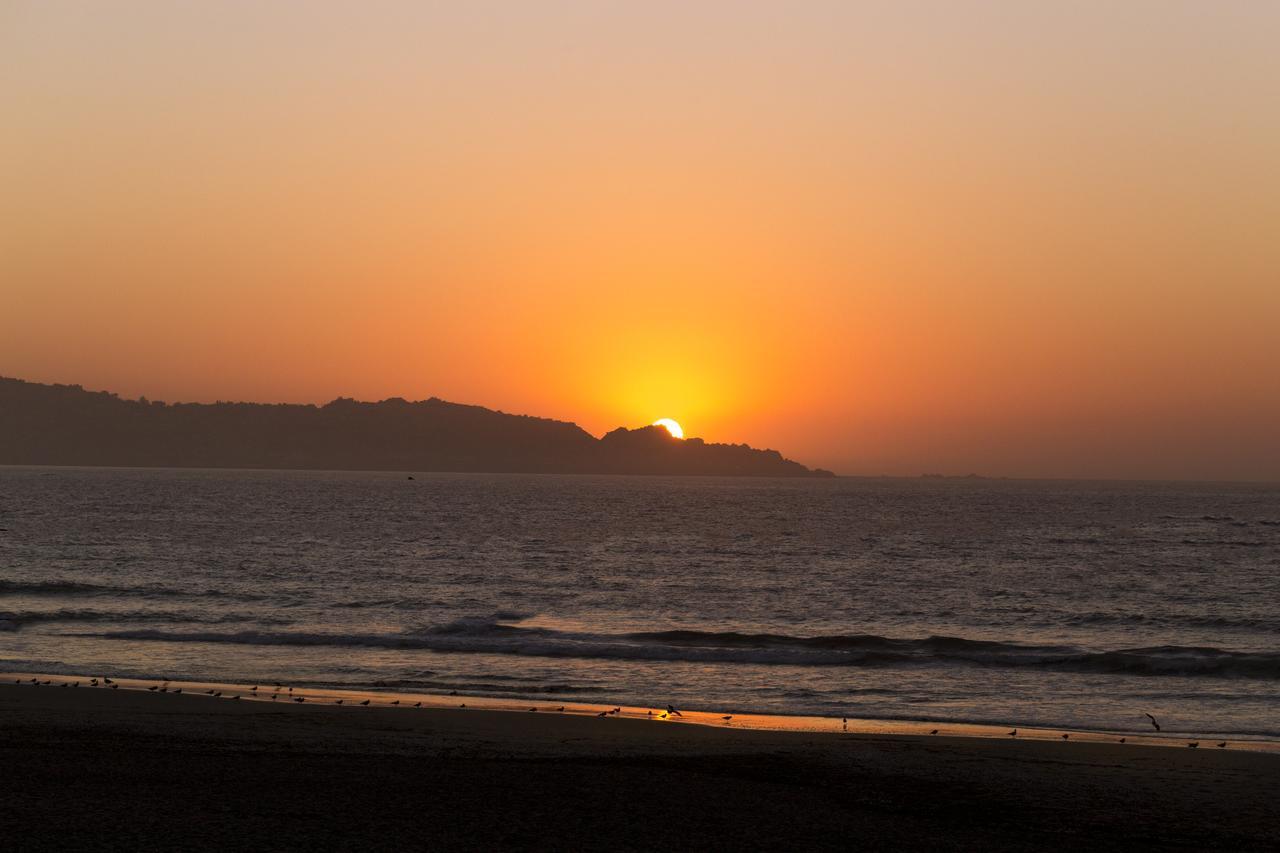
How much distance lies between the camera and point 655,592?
52.3 meters

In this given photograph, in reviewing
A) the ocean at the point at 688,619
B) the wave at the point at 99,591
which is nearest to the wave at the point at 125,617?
the ocean at the point at 688,619

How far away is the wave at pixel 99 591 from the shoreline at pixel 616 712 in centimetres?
2158

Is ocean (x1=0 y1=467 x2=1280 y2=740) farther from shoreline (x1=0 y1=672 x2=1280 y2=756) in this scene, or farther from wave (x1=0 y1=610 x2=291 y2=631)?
shoreline (x1=0 y1=672 x2=1280 y2=756)

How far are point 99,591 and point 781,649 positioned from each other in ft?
94.7

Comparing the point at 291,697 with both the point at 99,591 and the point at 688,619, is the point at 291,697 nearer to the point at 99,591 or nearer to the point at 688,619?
the point at 688,619

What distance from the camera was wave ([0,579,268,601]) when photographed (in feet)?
151

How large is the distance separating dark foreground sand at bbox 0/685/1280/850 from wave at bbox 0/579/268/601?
27.1 meters

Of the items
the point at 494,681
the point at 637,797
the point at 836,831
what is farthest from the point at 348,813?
the point at 494,681

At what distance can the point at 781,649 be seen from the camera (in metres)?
34.5

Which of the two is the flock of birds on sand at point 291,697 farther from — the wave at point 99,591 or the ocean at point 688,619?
the wave at point 99,591

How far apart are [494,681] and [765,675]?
6854 mm

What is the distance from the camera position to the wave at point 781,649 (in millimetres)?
31953

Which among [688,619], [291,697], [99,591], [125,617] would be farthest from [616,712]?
[99,591]

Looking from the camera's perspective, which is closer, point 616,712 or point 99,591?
point 616,712
